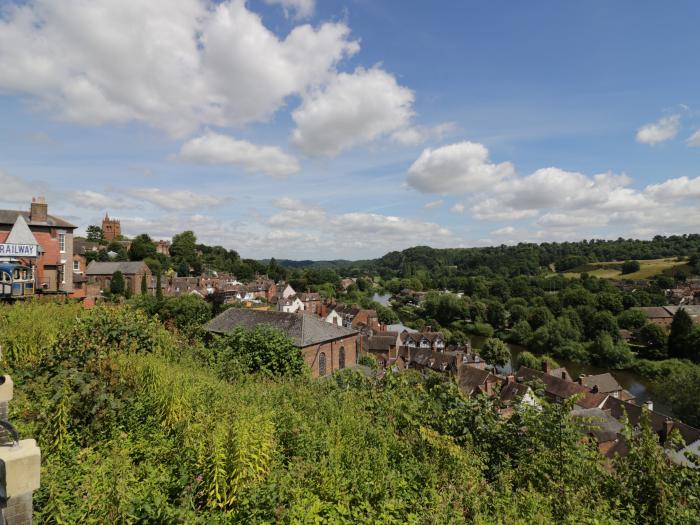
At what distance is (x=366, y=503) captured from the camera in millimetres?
4359

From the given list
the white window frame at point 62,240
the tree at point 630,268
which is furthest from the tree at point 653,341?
the white window frame at point 62,240

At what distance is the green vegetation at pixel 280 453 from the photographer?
4.31 metres

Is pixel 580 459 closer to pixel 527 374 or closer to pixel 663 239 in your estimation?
pixel 527 374

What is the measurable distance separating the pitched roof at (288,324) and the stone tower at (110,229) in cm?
10357

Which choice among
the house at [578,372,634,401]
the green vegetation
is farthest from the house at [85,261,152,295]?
the house at [578,372,634,401]

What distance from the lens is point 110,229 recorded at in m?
111

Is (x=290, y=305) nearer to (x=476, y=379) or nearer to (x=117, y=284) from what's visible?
(x=117, y=284)

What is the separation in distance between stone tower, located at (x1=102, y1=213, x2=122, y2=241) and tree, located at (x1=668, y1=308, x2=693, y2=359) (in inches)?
5397

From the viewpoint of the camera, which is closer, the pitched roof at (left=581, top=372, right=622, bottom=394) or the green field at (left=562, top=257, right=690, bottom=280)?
the pitched roof at (left=581, top=372, right=622, bottom=394)

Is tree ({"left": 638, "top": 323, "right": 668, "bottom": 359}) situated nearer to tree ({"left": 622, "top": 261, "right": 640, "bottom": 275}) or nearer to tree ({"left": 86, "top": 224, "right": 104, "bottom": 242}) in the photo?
tree ({"left": 622, "top": 261, "right": 640, "bottom": 275})

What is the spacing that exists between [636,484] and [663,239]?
A: 784 ft

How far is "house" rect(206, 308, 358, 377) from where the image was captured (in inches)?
967

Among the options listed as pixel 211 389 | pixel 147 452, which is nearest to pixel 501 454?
pixel 211 389

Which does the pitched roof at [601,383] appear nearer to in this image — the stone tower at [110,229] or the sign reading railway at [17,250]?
the sign reading railway at [17,250]
